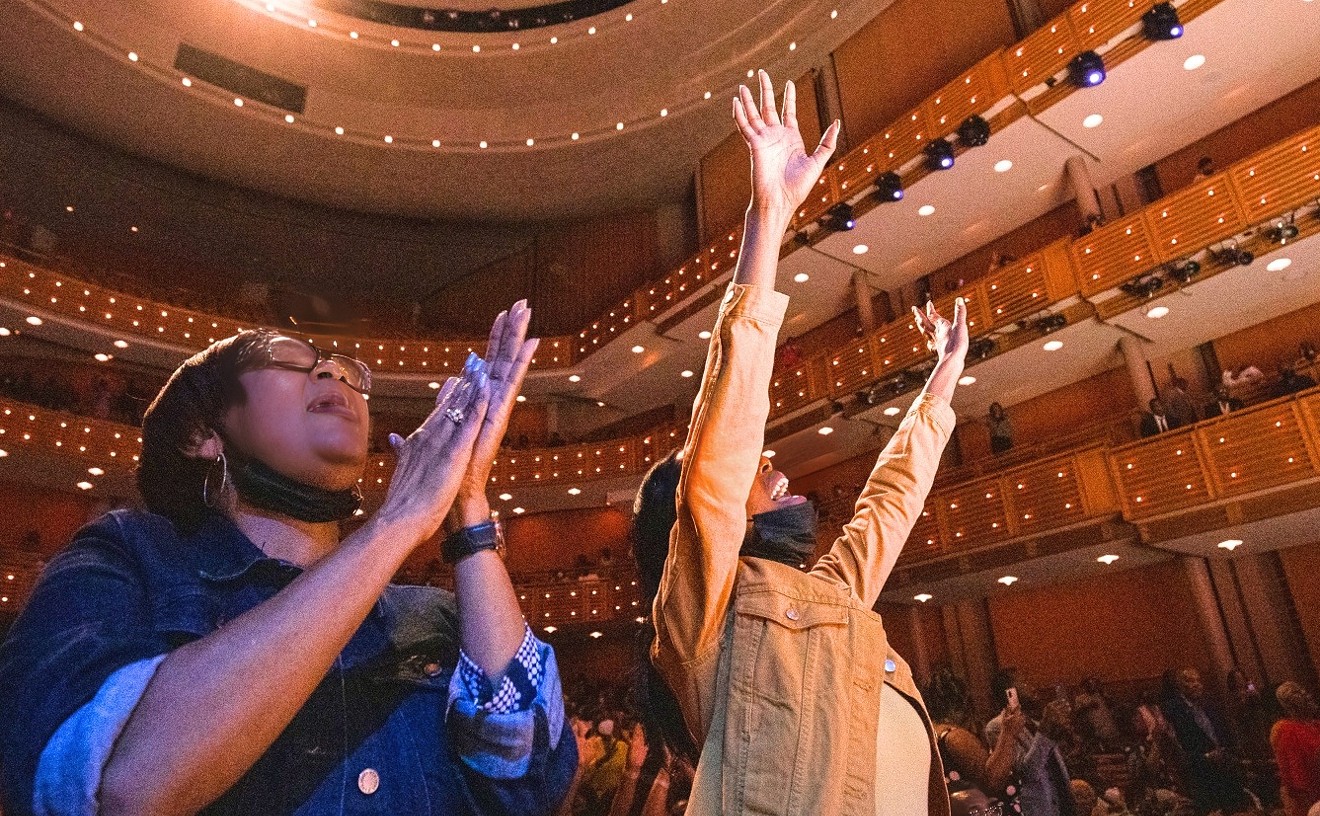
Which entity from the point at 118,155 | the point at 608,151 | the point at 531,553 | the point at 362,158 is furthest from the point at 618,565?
the point at 118,155

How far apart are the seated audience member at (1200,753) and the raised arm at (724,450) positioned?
10170 mm

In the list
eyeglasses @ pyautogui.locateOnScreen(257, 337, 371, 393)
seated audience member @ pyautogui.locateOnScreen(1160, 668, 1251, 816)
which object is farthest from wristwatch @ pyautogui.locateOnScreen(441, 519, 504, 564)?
seated audience member @ pyautogui.locateOnScreen(1160, 668, 1251, 816)

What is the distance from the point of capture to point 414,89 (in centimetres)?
1938

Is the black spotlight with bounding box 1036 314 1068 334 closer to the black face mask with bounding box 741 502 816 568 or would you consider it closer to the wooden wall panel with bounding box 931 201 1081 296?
the wooden wall panel with bounding box 931 201 1081 296

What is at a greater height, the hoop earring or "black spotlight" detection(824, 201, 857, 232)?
"black spotlight" detection(824, 201, 857, 232)

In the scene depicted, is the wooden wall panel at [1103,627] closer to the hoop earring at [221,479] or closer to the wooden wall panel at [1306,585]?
the wooden wall panel at [1306,585]

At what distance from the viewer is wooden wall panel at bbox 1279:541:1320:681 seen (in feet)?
37.9

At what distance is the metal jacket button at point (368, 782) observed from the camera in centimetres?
107

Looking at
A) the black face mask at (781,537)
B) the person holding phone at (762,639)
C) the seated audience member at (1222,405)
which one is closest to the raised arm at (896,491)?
the black face mask at (781,537)

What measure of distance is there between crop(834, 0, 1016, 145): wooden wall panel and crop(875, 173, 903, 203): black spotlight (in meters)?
1.46

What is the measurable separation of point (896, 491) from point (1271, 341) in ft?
43.7

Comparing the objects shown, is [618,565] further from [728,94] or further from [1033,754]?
[1033,754]

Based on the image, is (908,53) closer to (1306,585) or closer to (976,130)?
(976,130)

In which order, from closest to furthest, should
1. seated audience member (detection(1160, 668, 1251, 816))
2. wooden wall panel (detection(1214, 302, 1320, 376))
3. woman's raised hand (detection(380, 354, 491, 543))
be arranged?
woman's raised hand (detection(380, 354, 491, 543)) < seated audience member (detection(1160, 668, 1251, 816)) < wooden wall panel (detection(1214, 302, 1320, 376))
